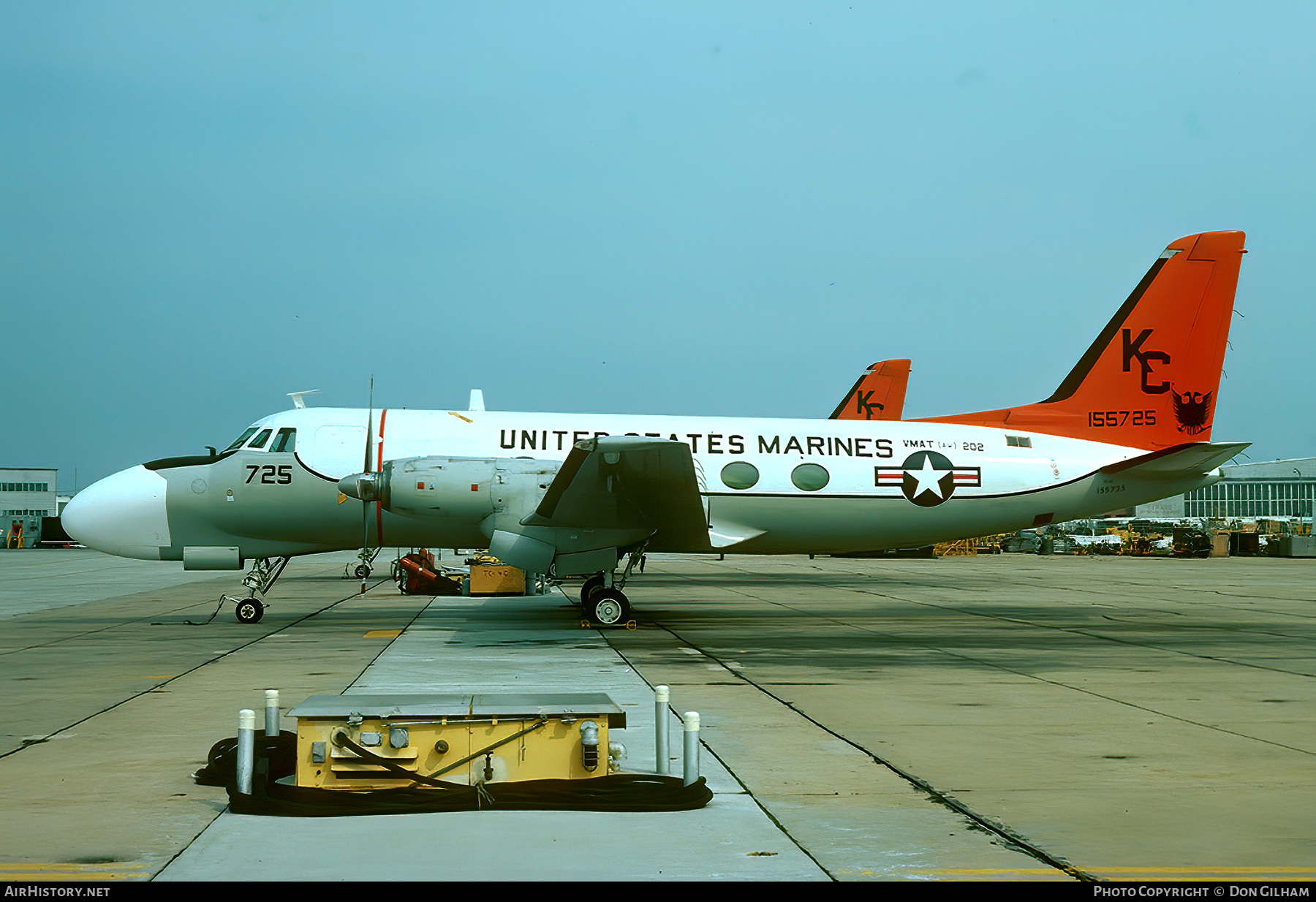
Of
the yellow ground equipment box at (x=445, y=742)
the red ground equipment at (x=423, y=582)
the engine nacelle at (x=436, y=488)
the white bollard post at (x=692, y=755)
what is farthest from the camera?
the red ground equipment at (x=423, y=582)

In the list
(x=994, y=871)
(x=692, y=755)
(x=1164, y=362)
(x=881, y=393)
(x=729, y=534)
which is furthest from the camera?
(x=881, y=393)

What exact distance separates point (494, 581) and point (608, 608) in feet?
26.5

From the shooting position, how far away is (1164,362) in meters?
21.3

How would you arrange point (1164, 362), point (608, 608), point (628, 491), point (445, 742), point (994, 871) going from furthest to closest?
point (1164, 362)
point (608, 608)
point (628, 491)
point (445, 742)
point (994, 871)

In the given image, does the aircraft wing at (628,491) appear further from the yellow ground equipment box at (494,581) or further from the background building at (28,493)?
the background building at (28,493)

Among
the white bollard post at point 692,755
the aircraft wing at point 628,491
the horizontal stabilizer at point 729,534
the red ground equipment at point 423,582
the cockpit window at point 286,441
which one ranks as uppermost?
the cockpit window at point 286,441

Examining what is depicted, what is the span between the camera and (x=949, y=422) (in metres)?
21.2

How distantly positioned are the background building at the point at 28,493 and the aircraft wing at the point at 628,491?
4248 inches

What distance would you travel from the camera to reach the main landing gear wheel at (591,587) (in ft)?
59.7

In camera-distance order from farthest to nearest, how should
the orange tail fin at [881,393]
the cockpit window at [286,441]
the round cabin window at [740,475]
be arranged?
the orange tail fin at [881,393] < the round cabin window at [740,475] < the cockpit window at [286,441]

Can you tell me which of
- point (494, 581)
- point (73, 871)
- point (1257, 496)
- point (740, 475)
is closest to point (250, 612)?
point (494, 581)

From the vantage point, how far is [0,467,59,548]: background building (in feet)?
358

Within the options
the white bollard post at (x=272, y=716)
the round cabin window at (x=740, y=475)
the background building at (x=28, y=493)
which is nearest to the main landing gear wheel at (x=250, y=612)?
the round cabin window at (x=740, y=475)

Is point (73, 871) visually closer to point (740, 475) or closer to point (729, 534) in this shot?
point (729, 534)
